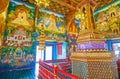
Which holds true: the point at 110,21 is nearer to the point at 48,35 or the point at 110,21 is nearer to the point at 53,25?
the point at 53,25

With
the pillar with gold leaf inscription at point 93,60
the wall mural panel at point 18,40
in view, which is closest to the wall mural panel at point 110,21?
the pillar with gold leaf inscription at point 93,60

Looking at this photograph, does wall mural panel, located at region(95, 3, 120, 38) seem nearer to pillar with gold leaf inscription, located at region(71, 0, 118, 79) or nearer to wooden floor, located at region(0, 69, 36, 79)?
pillar with gold leaf inscription, located at region(71, 0, 118, 79)

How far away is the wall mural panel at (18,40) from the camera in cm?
491

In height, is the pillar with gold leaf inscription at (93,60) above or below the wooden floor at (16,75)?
above

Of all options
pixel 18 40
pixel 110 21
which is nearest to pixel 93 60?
pixel 18 40

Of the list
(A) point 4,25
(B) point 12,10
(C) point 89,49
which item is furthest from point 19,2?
(C) point 89,49

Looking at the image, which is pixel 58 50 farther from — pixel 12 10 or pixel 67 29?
pixel 12 10

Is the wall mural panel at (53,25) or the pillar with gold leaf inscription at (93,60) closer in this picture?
the pillar with gold leaf inscription at (93,60)

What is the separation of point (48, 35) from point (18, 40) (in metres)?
2.12

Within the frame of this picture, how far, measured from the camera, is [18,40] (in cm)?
534

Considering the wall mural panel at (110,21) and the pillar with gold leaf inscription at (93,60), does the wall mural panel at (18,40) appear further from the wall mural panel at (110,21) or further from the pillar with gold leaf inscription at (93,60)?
the wall mural panel at (110,21)

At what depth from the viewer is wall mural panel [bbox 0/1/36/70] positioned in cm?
491

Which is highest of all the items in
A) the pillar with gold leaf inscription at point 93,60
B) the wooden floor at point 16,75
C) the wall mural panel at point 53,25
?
the wall mural panel at point 53,25

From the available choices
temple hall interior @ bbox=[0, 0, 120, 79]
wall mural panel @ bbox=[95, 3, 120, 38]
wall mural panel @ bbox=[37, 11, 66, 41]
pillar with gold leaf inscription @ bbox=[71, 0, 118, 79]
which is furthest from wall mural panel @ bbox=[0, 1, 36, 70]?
wall mural panel @ bbox=[95, 3, 120, 38]
